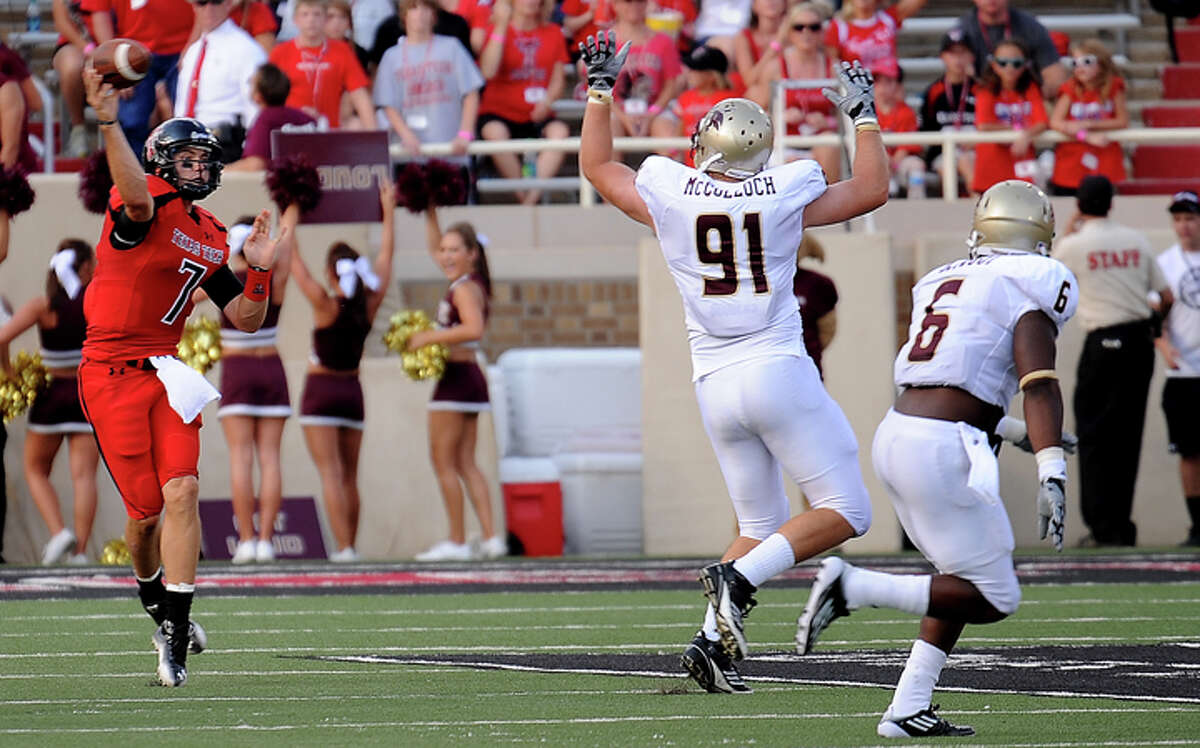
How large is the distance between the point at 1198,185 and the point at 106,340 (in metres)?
11.8

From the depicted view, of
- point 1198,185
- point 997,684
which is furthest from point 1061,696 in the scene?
point 1198,185

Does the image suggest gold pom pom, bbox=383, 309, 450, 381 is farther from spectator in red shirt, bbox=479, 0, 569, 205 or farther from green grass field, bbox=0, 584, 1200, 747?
→ green grass field, bbox=0, 584, 1200, 747

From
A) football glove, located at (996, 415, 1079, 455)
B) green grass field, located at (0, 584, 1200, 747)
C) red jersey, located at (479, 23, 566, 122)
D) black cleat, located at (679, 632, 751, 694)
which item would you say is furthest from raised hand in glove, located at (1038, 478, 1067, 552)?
red jersey, located at (479, 23, 566, 122)

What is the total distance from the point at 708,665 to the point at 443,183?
23.6 ft

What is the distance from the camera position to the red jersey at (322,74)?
51.0ft

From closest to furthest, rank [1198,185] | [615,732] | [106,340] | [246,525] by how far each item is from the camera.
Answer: [615,732] < [106,340] < [246,525] < [1198,185]

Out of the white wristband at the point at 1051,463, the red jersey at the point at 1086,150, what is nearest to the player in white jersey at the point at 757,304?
the white wristband at the point at 1051,463

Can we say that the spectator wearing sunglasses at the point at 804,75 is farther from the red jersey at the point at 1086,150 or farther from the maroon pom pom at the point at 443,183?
the maroon pom pom at the point at 443,183

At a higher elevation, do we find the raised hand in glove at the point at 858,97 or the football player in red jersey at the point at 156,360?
the raised hand in glove at the point at 858,97

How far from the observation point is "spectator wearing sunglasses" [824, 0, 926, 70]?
659 inches

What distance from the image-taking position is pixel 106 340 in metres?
7.75

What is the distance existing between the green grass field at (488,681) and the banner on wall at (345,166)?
3.94 meters

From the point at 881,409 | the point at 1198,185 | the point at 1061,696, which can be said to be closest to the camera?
the point at 1061,696

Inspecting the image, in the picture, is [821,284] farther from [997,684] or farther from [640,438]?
[997,684]
